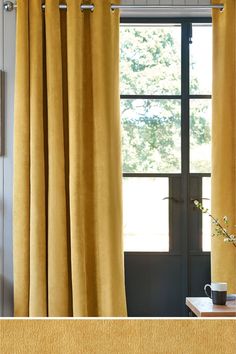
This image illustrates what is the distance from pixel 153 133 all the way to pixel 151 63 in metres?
0.44

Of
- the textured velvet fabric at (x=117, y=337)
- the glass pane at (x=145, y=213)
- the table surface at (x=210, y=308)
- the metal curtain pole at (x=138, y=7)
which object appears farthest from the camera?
the glass pane at (x=145, y=213)

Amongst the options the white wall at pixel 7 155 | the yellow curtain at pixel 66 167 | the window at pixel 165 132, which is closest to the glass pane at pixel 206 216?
the window at pixel 165 132

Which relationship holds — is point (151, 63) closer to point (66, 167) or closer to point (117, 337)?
point (66, 167)

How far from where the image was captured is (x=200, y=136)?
3.10 meters

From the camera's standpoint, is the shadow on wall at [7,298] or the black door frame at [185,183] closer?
the shadow on wall at [7,298]

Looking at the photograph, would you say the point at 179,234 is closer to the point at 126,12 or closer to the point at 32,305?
the point at 32,305

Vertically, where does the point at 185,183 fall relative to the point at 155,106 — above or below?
below

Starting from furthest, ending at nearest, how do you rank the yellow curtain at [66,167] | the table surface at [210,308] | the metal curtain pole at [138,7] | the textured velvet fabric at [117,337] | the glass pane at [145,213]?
the glass pane at [145,213] < the metal curtain pole at [138,7] < the yellow curtain at [66,167] < the table surface at [210,308] < the textured velvet fabric at [117,337]

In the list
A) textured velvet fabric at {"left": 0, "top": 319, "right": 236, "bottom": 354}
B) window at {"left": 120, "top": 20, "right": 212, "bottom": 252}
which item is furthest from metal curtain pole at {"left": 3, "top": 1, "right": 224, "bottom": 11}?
textured velvet fabric at {"left": 0, "top": 319, "right": 236, "bottom": 354}

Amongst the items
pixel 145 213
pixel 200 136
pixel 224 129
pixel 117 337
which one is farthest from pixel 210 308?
pixel 117 337

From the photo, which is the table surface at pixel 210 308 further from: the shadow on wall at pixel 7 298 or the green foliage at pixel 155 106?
the shadow on wall at pixel 7 298

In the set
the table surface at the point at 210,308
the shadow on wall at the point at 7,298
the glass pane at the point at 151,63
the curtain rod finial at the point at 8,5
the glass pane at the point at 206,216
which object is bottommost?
the shadow on wall at the point at 7,298

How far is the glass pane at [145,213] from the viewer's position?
305 cm

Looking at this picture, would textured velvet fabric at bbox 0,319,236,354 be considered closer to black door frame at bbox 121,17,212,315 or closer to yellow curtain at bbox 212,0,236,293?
yellow curtain at bbox 212,0,236,293
